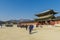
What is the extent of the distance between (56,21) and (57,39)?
23.1m

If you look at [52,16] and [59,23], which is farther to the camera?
[52,16]

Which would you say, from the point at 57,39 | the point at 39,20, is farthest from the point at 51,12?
the point at 57,39

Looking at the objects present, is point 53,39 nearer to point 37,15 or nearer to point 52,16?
point 52,16

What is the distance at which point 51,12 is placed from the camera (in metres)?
49.9

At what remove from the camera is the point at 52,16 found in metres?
45.9

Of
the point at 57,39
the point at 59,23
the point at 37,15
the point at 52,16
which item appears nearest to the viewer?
the point at 57,39

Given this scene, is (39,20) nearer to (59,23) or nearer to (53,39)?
(59,23)

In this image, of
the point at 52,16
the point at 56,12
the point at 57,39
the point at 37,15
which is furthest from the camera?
the point at 37,15

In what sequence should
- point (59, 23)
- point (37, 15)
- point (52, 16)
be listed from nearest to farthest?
point (59, 23), point (52, 16), point (37, 15)

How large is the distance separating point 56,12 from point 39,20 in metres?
7.25

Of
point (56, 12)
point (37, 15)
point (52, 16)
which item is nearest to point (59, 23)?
point (52, 16)

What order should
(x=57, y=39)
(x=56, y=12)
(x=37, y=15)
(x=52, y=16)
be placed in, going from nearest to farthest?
(x=57, y=39) → (x=52, y=16) → (x=56, y=12) → (x=37, y=15)

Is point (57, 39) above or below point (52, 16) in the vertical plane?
below

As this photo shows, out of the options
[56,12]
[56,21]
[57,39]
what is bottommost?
[57,39]
